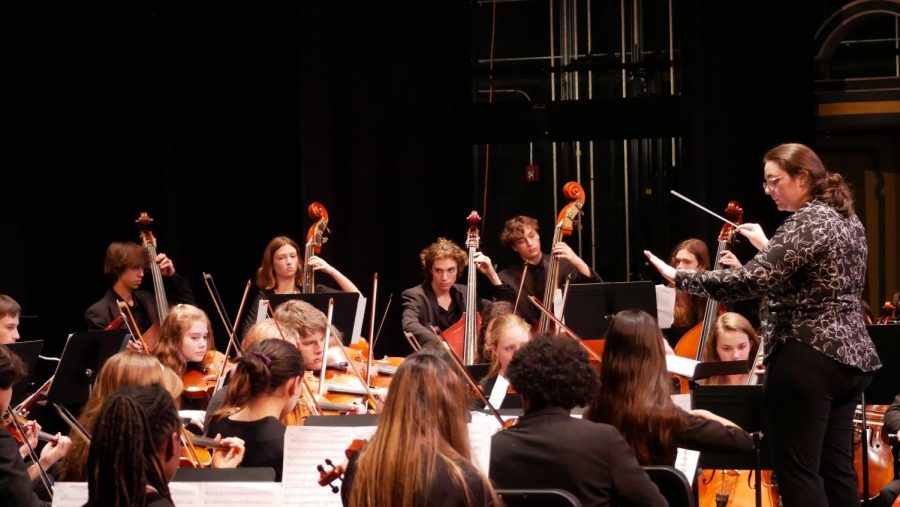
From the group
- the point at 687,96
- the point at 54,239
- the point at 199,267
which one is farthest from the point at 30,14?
the point at 687,96

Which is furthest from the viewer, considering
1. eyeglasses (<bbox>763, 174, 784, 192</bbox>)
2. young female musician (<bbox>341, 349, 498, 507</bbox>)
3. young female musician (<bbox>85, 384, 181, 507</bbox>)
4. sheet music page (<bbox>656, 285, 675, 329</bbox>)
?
sheet music page (<bbox>656, 285, 675, 329</bbox>)

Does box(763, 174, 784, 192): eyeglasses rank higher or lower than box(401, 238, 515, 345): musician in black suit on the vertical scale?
Answer: higher

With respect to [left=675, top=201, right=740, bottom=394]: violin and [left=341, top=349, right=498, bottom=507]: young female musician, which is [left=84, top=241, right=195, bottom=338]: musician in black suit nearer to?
[left=675, top=201, right=740, bottom=394]: violin

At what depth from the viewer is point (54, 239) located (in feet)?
21.1

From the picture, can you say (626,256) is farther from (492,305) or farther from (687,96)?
(492,305)

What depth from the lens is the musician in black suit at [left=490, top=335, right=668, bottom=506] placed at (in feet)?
7.66

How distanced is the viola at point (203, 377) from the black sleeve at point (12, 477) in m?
1.74

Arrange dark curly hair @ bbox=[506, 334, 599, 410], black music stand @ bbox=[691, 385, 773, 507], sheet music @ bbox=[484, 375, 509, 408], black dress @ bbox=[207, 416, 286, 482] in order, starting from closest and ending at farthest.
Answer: dark curly hair @ bbox=[506, 334, 599, 410]
black dress @ bbox=[207, 416, 286, 482]
black music stand @ bbox=[691, 385, 773, 507]
sheet music @ bbox=[484, 375, 509, 408]

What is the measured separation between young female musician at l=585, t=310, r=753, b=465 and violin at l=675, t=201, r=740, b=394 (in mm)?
1870

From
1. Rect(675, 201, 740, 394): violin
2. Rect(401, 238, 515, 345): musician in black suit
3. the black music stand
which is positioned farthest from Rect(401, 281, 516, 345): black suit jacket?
the black music stand

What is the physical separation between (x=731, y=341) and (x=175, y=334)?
2.14m

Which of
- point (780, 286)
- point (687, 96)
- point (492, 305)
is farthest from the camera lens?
point (687, 96)

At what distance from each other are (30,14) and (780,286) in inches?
181

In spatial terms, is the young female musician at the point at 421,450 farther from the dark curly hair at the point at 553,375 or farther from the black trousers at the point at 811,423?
the black trousers at the point at 811,423
